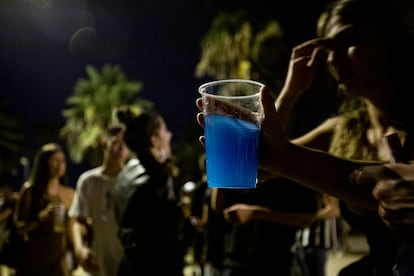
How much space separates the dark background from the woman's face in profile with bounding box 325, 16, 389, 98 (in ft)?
1.64

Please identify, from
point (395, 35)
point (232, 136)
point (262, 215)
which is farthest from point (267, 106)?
point (262, 215)

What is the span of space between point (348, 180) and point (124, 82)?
95.7 feet

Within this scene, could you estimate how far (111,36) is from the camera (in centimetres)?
994

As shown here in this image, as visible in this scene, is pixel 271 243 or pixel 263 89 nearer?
pixel 263 89

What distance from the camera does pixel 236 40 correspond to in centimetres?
2066

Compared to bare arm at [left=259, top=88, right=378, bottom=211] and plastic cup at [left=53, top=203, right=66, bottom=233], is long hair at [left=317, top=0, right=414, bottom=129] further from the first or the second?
plastic cup at [left=53, top=203, right=66, bottom=233]

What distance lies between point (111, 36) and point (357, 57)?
872 centimetres

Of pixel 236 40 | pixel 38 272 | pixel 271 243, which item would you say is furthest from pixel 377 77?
pixel 236 40

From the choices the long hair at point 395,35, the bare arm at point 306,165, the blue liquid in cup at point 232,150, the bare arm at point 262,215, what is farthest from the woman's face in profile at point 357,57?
the bare arm at point 262,215

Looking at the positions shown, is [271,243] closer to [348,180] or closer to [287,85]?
[287,85]

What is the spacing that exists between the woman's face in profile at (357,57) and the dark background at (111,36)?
19.7 inches

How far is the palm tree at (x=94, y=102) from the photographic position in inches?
1053

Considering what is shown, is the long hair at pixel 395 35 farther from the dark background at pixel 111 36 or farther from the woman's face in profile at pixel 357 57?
the dark background at pixel 111 36

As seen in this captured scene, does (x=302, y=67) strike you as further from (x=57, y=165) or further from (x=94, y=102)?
(x=94, y=102)
